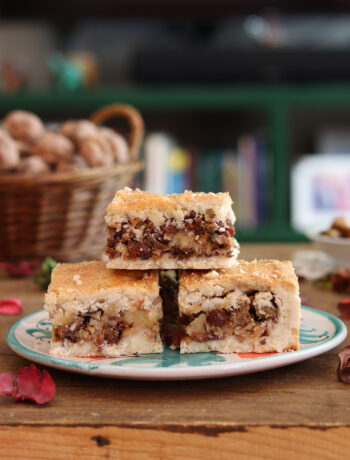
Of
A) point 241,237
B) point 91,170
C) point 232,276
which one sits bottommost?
point 241,237

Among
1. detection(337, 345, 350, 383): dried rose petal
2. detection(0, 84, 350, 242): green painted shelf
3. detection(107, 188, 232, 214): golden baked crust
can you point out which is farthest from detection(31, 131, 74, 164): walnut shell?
detection(0, 84, 350, 242): green painted shelf

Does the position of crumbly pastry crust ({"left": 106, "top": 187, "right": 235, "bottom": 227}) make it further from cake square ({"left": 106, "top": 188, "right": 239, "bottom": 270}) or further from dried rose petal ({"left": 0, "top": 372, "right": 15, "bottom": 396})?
dried rose petal ({"left": 0, "top": 372, "right": 15, "bottom": 396})

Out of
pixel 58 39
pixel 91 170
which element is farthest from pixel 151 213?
pixel 58 39

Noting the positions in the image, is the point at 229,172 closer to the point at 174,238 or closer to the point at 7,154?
the point at 7,154

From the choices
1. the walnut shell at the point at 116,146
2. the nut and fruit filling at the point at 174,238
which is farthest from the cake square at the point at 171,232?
the walnut shell at the point at 116,146

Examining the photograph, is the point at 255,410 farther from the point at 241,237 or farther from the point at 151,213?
the point at 241,237
